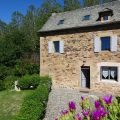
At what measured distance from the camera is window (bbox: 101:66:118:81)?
66.5 ft

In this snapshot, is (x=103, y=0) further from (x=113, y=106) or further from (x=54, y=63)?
(x=113, y=106)

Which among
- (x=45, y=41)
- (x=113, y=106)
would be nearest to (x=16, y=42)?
(x=45, y=41)

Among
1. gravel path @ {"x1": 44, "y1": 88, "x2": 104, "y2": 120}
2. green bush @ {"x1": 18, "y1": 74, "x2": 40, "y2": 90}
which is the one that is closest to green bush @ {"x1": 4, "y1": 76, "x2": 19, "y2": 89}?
green bush @ {"x1": 18, "y1": 74, "x2": 40, "y2": 90}

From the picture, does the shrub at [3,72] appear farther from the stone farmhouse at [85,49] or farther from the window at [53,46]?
the window at [53,46]

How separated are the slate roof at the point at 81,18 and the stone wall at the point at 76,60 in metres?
0.76

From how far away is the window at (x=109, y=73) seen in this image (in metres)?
20.3

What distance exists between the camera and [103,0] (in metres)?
44.0

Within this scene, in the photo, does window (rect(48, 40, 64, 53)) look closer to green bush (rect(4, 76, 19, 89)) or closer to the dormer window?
the dormer window

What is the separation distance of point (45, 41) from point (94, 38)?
5.86 m

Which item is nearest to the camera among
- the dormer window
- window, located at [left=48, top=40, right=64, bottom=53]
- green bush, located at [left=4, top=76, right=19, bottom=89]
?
the dormer window

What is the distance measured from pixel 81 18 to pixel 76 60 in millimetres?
3928

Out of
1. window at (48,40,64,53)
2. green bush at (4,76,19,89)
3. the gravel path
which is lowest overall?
the gravel path

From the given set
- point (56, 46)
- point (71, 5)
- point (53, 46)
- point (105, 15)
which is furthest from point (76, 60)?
point (71, 5)

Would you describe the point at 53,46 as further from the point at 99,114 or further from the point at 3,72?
the point at 99,114
